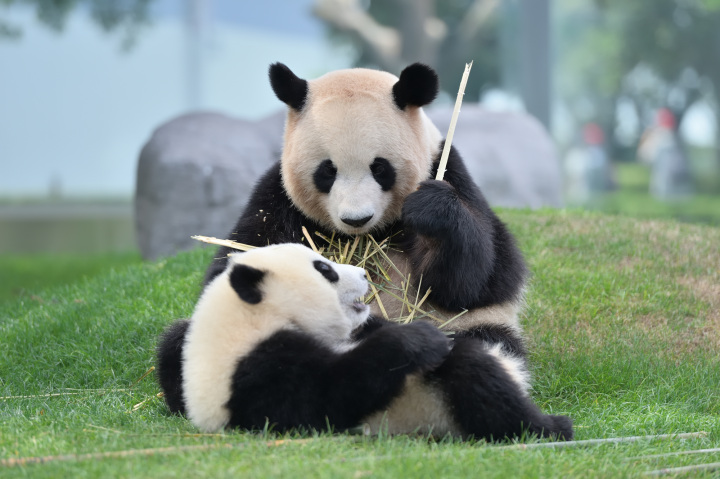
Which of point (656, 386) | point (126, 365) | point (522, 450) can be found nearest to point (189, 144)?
point (126, 365)

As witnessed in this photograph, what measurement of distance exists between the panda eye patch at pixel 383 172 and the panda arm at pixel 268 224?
435 mm

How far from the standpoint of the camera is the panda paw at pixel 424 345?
2826mm

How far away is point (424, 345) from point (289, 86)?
1.41 metres

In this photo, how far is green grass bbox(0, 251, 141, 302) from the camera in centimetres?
988

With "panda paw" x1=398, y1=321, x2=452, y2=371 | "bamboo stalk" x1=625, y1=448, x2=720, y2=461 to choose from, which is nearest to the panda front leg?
"panda paw" x1=398, y1=321, x2=452, y2=371

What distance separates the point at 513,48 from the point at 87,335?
1216 cm

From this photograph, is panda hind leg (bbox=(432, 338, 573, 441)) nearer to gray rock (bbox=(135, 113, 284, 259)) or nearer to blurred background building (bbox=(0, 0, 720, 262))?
gray rock (bbox=(135, 113, 284, 259))

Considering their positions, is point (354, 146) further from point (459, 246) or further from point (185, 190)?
point (185, 190)

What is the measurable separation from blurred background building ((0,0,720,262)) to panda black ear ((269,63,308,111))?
994 cm

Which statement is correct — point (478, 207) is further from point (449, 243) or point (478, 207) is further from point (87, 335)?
point (87, 335)

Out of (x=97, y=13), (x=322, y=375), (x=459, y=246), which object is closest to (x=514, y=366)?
(x=459, y=246)

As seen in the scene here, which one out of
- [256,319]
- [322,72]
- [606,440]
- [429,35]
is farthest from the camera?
[429,35]

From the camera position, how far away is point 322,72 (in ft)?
48.9

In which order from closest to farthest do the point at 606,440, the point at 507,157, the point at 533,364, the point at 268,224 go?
the point at 606,440, the point at 268,224, the point at 533,364, the point at 507,157
